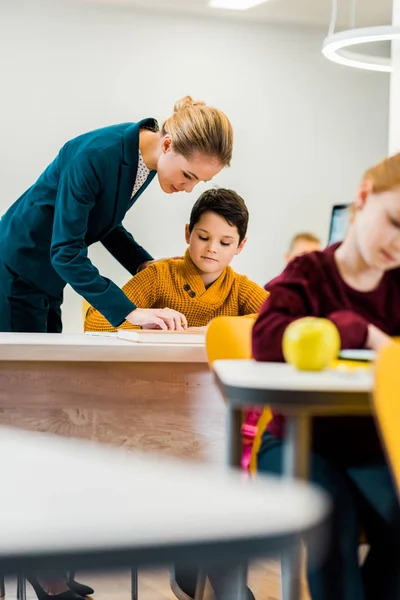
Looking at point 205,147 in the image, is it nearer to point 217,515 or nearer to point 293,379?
point 293,379

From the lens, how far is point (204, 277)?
108 inches

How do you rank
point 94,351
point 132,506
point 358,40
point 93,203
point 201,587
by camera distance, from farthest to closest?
point 358,40, point 93,203, point 94,351, point 201,587, point 132,506

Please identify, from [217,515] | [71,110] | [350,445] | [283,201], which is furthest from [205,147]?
[283,201]

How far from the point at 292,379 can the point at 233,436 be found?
9.1 inches

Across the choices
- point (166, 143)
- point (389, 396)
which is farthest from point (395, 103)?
point (389, 396)

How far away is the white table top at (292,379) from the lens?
110 centimetres

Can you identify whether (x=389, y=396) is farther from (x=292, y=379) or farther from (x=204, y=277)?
(x=204, y=277)

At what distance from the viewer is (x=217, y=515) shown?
14.3 inches

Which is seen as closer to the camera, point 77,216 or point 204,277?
point 77,216

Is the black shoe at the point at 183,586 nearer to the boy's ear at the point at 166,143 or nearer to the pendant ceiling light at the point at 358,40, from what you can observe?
the boy's ear at the point at 166,143

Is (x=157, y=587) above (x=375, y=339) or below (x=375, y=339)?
below

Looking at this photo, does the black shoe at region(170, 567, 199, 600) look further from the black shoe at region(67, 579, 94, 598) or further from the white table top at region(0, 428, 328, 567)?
the white table top at region(0, 428, 328, 567)

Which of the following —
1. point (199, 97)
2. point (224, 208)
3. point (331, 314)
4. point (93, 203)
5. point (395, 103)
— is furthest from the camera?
point (199, 97)

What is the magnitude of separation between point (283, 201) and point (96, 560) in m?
6.46
